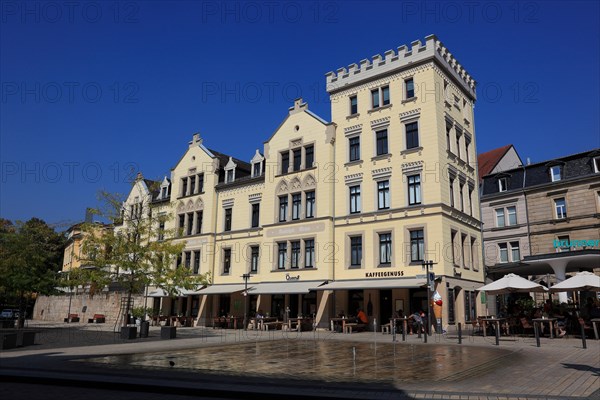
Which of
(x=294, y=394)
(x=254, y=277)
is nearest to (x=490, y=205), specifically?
(x=254, y=277)

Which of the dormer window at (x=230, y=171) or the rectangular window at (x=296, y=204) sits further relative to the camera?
the dormer window at (x=230, y=171)

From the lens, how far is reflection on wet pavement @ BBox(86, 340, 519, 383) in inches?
445

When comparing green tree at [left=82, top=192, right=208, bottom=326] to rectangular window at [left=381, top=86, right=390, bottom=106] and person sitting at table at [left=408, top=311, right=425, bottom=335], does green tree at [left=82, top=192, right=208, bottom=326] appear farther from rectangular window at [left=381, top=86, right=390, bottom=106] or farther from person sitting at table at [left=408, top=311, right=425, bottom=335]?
rectangular window at [left=381, top=86, right=390, bottom=106]

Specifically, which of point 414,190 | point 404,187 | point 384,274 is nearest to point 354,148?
point 404,187

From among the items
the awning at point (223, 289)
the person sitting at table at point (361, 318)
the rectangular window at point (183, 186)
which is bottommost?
the person sitting at table at point (361, 318)

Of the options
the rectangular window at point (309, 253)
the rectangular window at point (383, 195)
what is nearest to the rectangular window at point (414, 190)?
the rectangular window at point (383, 195)

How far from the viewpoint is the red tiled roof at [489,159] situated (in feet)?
152

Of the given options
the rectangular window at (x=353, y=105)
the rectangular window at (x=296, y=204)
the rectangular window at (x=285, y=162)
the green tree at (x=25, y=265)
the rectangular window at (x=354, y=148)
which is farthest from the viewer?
the rectangular window at (x=285, y=162)

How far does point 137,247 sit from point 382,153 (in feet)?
55.2

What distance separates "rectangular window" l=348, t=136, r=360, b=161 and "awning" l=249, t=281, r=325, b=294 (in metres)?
9.08

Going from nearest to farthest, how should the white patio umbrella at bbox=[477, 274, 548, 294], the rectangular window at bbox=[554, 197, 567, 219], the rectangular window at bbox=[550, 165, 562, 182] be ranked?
the white patio umbrella at bbox=[477, 274, 548, 294] → the rectangular window at bbox=[554, 197, 567, 219] → the rectangular window at bbox=[550, 165, 562, 182]

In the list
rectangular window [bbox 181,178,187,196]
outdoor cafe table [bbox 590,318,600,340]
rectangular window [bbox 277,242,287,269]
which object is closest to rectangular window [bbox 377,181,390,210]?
rectangular window [bbox 277,242,287,269]

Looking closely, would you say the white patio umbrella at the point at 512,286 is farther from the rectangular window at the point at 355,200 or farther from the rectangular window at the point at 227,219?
the rectangular window at the point at 227,219

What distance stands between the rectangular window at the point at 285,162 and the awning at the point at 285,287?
8645 millimetres
